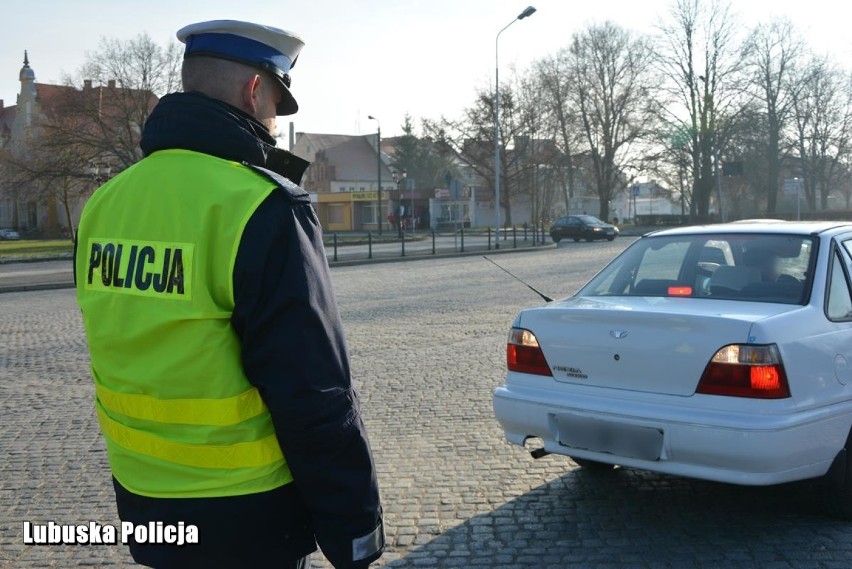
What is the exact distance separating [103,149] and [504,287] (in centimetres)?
3701

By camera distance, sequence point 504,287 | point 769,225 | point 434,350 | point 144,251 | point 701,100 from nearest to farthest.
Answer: point 144,251, point 769,225, point 434,350, point 504,287, point 701,100

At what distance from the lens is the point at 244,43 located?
2.21 metres

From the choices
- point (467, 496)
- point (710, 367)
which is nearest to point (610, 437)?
point (710, 367)

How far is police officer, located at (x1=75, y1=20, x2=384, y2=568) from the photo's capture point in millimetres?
1952

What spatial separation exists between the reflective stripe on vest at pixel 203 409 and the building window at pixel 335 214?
81119mm

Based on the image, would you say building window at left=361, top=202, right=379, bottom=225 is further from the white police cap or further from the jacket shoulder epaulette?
the jacket shoulder epaulette

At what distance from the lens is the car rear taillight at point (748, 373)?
414 centimetres

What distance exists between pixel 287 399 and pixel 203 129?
2.30ft

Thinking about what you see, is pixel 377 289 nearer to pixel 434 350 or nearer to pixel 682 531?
pixel 434 350

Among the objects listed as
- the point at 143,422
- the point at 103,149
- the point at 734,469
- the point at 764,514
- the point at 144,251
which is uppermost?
the point at 103,149

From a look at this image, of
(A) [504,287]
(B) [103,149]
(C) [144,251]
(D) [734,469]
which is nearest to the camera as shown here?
(C) [144,251]

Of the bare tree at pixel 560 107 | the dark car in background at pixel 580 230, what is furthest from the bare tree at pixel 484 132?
the dark car in background at pixel 580 230

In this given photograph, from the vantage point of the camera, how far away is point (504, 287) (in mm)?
18938

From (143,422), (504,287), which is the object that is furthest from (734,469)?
(504,287)
